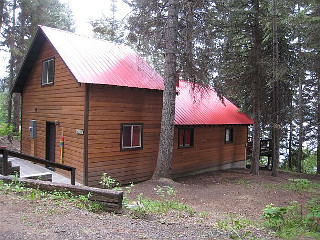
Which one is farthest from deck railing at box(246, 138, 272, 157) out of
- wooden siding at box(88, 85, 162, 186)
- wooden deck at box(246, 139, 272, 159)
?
wooden siding at box(88, 85, 162, 186)

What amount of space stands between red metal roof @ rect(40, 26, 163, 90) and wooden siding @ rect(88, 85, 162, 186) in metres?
0.35

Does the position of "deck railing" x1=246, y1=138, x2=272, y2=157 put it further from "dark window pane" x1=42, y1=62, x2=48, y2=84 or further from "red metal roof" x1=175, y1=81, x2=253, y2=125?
"dark window pane" x1=42, y1=62, x2=48, y2=84

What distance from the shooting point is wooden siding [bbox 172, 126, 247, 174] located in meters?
12.9

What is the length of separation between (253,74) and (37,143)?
1077 cm

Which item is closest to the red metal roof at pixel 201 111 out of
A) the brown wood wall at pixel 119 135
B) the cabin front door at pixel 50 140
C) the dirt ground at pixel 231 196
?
the brown wood wall at pixel 119 135

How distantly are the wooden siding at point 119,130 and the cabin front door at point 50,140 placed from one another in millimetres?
3046

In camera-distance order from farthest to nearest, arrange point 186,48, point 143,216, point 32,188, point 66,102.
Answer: point 66,102 < point 186,48 < point 32,188 < point 143,216

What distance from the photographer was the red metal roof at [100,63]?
9.61 meters

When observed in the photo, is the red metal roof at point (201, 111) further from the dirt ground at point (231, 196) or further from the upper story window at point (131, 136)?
the dirt ground at point (231, 196)

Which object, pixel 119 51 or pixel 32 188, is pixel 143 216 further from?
pixel 119 51

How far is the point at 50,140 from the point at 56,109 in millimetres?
1673

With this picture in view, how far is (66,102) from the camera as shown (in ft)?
34.2

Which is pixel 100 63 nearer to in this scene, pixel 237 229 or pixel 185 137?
pixel 185 137

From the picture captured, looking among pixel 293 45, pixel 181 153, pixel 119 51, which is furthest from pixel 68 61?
pixel 293 45
